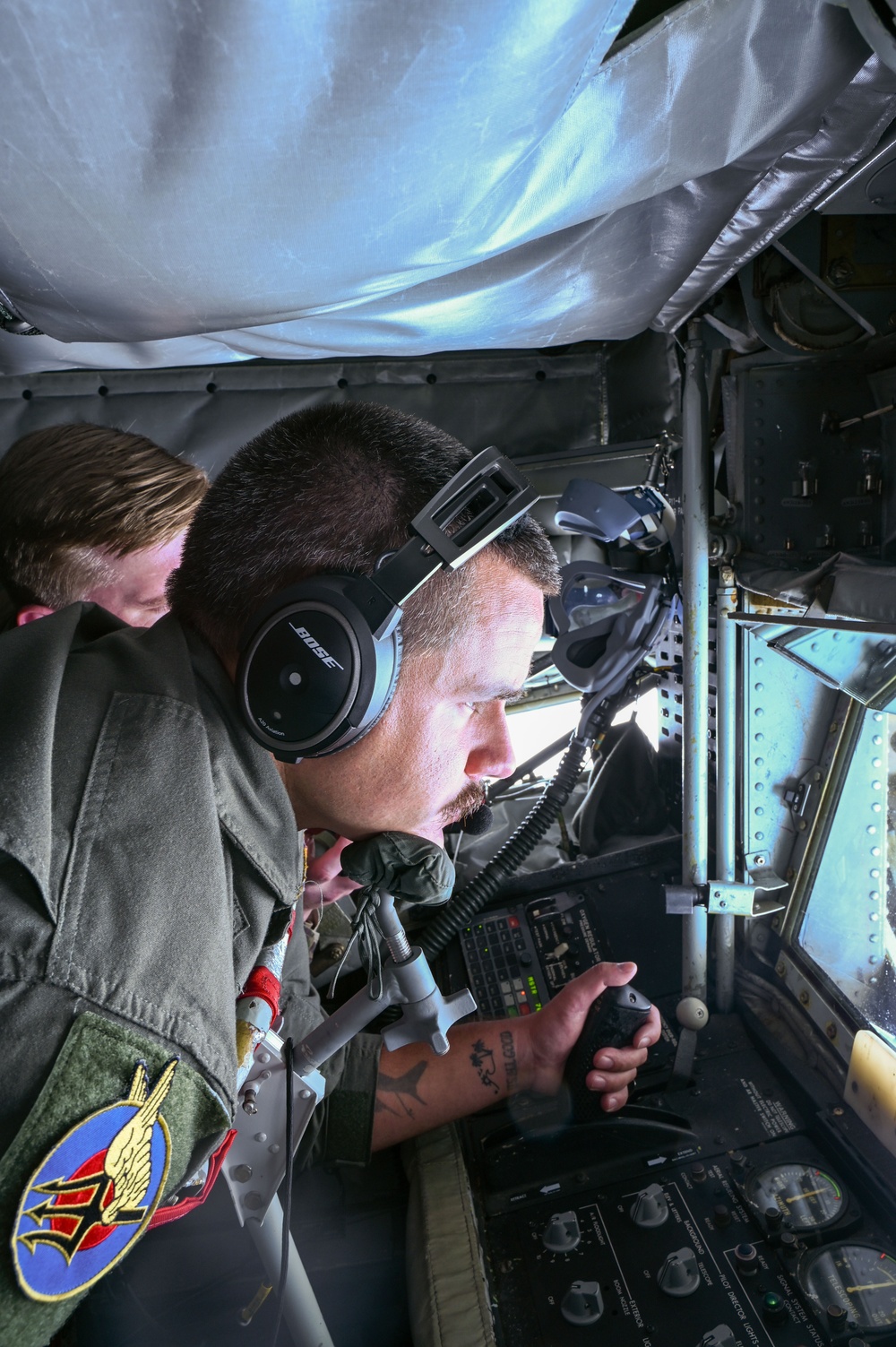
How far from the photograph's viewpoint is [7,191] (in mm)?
919

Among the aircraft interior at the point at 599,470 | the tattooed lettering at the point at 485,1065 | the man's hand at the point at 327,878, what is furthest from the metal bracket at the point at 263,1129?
the tattooed lettering at the point at 485,1065

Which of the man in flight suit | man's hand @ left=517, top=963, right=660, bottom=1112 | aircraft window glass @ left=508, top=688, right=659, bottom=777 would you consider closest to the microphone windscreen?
the man in flight suit

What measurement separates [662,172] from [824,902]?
1.58 metres

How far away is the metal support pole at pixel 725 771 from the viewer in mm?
2004

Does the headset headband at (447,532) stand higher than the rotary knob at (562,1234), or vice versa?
the headset headband at (447,532)

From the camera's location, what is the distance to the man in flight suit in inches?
29.4

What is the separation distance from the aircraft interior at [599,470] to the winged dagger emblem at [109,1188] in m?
0.58

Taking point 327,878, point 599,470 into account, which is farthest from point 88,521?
point 599,470

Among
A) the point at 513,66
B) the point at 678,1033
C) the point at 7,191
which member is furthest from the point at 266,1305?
the point at 513,66

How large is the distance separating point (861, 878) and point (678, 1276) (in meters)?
0.99

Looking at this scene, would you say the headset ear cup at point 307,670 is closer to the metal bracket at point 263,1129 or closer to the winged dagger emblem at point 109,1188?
the winged dagger emblem at point 109,1188

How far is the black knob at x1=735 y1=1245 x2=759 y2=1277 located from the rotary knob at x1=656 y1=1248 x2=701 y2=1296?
7 centimetres

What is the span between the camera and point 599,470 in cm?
232

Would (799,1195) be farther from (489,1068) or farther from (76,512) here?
(76,512)
